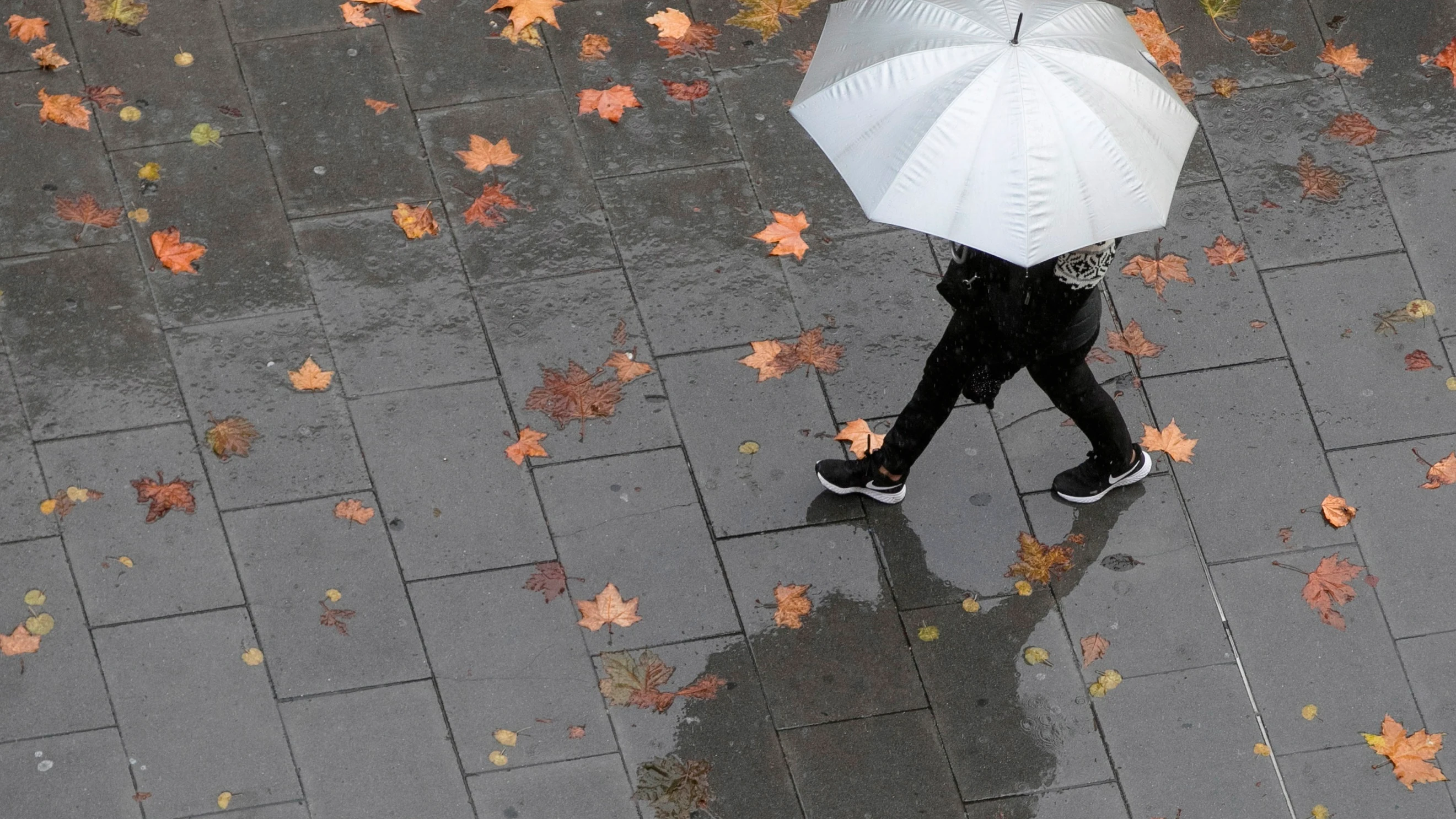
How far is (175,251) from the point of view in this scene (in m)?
5.41

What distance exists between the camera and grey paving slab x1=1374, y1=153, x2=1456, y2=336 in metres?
5.62

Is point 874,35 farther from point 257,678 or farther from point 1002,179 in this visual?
point 257,678

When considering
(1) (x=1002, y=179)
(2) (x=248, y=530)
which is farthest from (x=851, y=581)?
(2) (x=248, y=530)

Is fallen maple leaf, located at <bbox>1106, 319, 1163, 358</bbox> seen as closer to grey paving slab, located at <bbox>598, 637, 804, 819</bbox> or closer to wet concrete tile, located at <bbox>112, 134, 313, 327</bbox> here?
grey paving slab, located at <bbox>598, 637, 804, 819</bbox>

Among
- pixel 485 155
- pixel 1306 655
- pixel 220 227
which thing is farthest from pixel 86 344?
pixel 1306 655

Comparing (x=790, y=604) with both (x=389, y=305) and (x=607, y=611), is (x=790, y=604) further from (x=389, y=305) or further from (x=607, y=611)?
(x=389, y=305)

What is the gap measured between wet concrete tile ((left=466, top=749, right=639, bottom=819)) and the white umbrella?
203cm

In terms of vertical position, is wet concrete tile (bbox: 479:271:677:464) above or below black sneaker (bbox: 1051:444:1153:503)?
above

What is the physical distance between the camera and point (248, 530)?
4.89 m

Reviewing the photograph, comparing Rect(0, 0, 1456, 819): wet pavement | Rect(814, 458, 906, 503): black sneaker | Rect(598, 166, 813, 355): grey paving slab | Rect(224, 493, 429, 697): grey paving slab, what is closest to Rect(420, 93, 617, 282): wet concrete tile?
Rect(0, 0, 1456, 819): wet pavement

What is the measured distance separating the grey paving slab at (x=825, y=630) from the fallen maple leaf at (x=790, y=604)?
0.02 meters

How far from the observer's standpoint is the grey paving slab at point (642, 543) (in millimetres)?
4805

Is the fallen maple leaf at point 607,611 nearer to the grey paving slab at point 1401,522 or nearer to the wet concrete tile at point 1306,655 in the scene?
the wet concrete tile at point 1306,655

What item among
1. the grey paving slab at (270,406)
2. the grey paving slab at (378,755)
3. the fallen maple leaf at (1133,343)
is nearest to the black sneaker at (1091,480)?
the fallen maple leaf at (1133,343)
